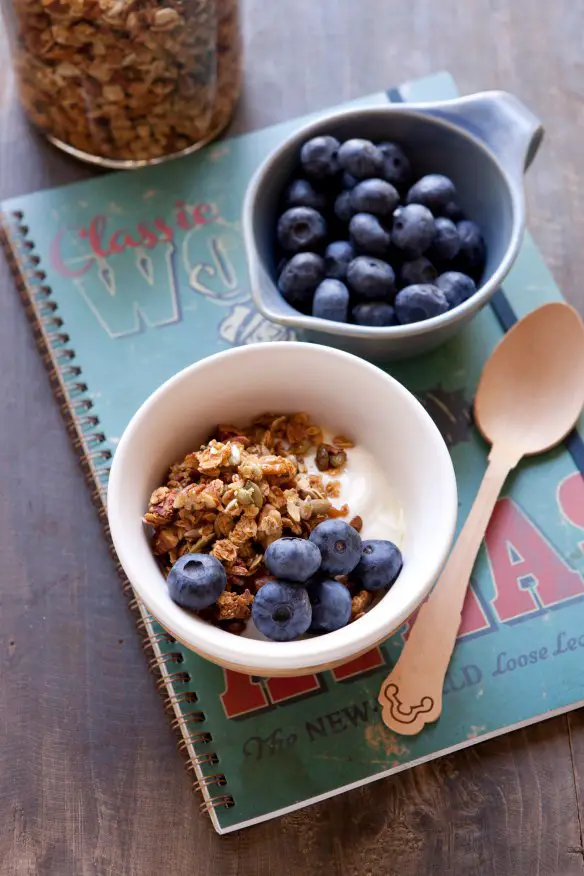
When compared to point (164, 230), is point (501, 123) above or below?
above

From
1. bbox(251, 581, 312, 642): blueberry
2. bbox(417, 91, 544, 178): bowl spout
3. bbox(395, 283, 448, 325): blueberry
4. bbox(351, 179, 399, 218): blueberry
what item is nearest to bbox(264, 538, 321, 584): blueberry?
bbox(251, 581, 312, 642): blueberry

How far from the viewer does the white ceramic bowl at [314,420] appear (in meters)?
0.79

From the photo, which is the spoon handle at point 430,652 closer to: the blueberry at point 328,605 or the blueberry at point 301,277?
the blueberry at point 328,605

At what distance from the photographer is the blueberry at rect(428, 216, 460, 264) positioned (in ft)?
3.37

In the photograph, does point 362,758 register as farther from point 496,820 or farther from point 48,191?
point 48,191

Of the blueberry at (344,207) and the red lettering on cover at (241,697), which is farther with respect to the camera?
the blueberry at (344,207)

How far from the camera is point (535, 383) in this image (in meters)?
1.05

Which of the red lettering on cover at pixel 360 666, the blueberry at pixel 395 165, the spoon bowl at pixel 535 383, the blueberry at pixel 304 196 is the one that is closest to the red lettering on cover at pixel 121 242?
the blueberry at pixel 304 196

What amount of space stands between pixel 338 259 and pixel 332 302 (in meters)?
0.06

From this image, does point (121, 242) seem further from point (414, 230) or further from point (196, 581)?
point (196, 581)

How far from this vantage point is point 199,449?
3.11 ft

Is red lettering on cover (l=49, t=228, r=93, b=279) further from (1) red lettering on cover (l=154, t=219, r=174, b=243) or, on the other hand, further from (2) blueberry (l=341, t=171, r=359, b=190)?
(2) blueberry (l=341, t=171, r=359, b=190)

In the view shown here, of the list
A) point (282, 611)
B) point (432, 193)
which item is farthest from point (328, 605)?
point (432, 193)

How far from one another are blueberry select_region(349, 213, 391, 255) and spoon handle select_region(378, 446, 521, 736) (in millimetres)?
312
